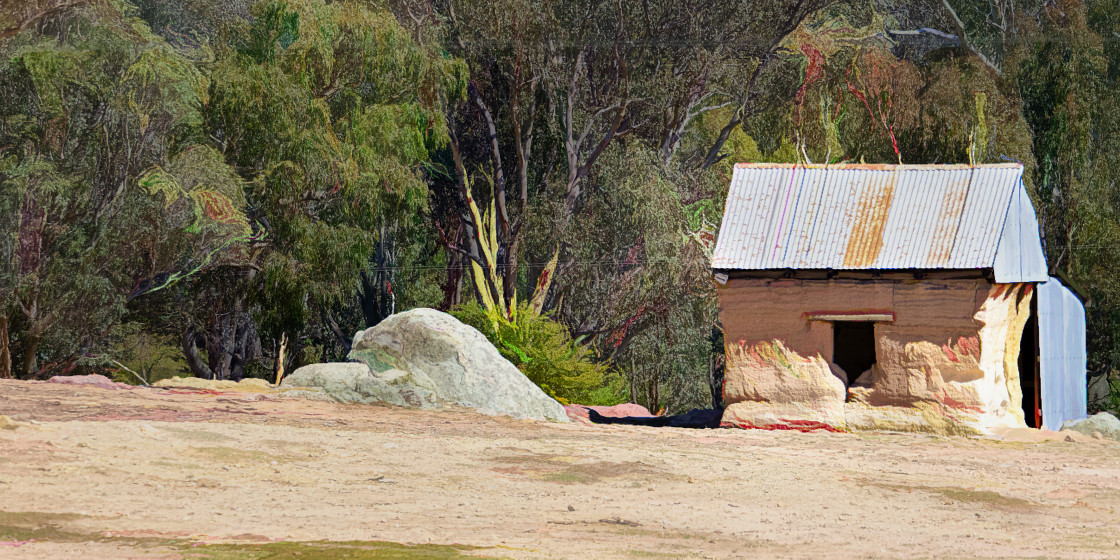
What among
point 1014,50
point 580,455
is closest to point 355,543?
point 580,455

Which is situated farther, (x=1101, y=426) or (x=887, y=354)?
(x=1101, y=426)

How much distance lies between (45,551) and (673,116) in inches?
1002

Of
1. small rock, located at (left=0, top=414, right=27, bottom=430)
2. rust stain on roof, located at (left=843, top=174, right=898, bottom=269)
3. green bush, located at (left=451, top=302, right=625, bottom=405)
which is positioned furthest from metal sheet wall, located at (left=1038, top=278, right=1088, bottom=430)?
small rock, located at (left=0, top=414, right=27, bottom=430)

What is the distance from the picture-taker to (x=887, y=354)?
18078 mm

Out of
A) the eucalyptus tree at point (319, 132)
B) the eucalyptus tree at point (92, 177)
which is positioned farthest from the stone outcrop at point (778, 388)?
the eucalyptus tree at point (92, 177)

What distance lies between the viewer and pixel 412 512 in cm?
1091

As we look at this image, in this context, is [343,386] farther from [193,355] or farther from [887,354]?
[193,355]

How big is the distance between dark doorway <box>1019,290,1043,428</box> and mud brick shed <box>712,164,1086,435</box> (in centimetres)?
3

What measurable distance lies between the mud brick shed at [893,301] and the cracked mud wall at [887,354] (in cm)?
2

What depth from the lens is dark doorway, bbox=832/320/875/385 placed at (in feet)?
72.3

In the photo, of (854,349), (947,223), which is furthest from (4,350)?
(947,223)

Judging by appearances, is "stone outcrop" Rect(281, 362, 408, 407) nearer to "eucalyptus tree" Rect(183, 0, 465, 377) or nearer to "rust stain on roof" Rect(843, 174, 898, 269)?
"rust stain on roof" Rect(843, 174, 898, 269)

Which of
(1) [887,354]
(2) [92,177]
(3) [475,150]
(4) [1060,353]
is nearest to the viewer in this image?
(1) [887,354]

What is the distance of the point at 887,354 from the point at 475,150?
16568 millimetres
